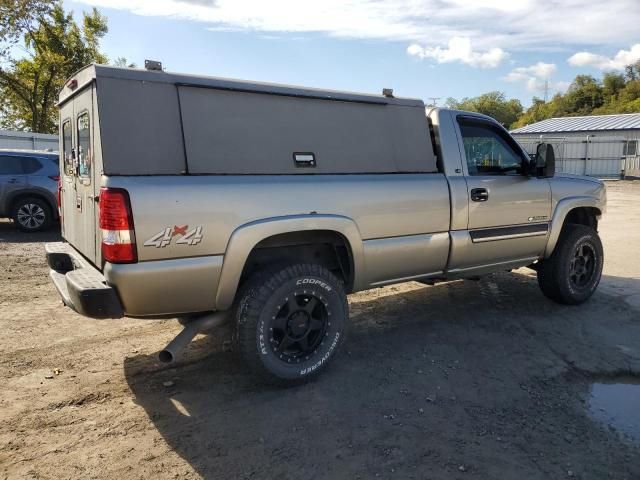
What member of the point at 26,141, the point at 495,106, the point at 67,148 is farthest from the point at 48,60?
the point at 495,106

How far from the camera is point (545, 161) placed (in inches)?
202

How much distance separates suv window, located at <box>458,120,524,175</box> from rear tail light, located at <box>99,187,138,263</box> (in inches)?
121

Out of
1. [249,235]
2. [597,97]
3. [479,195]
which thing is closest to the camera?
[249,235]

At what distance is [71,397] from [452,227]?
3227mm

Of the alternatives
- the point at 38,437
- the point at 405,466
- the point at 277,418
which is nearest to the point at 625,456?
the point at 405,466

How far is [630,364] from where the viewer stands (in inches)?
167

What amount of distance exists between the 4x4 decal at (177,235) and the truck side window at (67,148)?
4.90 ft

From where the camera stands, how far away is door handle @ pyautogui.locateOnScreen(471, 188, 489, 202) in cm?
472

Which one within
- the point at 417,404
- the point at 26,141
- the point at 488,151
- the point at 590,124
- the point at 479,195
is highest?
the point at 590,124

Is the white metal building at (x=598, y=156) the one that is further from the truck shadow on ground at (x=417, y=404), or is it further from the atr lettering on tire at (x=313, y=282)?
the atr lettering on tire at (x=313, y=282)

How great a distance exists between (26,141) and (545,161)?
70.2 ft

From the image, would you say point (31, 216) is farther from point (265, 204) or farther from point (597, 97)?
point (597, 97)

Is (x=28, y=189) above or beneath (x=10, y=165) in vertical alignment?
beneath

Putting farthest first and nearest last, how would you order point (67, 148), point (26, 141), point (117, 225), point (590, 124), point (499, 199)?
point (590, 124), point (26, 141), point (499, 199), point (67, 148), point (117, 225)
